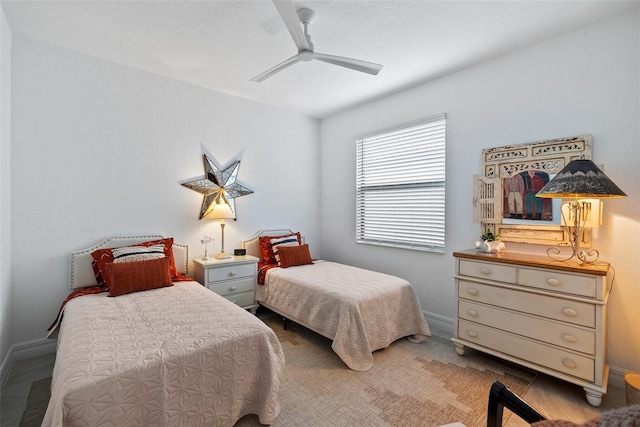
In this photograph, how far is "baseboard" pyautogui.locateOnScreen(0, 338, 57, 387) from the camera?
2390 mm

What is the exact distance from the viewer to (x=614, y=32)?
2.20 meters

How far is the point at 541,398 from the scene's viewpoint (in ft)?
6.73

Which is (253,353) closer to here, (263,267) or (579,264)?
(263,267)

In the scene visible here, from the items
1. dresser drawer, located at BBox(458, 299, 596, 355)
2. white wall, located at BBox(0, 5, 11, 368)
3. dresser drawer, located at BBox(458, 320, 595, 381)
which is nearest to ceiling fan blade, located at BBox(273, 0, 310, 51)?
white wall, located at BBox(0, 5, 11, 368)

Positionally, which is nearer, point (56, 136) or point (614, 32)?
point (614, 32)

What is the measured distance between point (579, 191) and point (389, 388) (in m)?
1.86

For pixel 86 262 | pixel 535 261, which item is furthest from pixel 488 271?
pixel 86 262

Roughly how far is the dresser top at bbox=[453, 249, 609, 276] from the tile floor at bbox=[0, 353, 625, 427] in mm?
885

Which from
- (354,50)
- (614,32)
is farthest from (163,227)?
(614,32)

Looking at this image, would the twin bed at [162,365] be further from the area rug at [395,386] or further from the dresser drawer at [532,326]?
the dresser drawer at [532,326]

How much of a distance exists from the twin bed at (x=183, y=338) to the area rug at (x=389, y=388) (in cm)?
14

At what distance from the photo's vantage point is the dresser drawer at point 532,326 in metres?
2.00

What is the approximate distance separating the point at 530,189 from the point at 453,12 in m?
1.58

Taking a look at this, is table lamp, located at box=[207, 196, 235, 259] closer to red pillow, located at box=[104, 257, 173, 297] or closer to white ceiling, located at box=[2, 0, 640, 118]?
red pillow, located at box=[104, 257, 173, 297]
